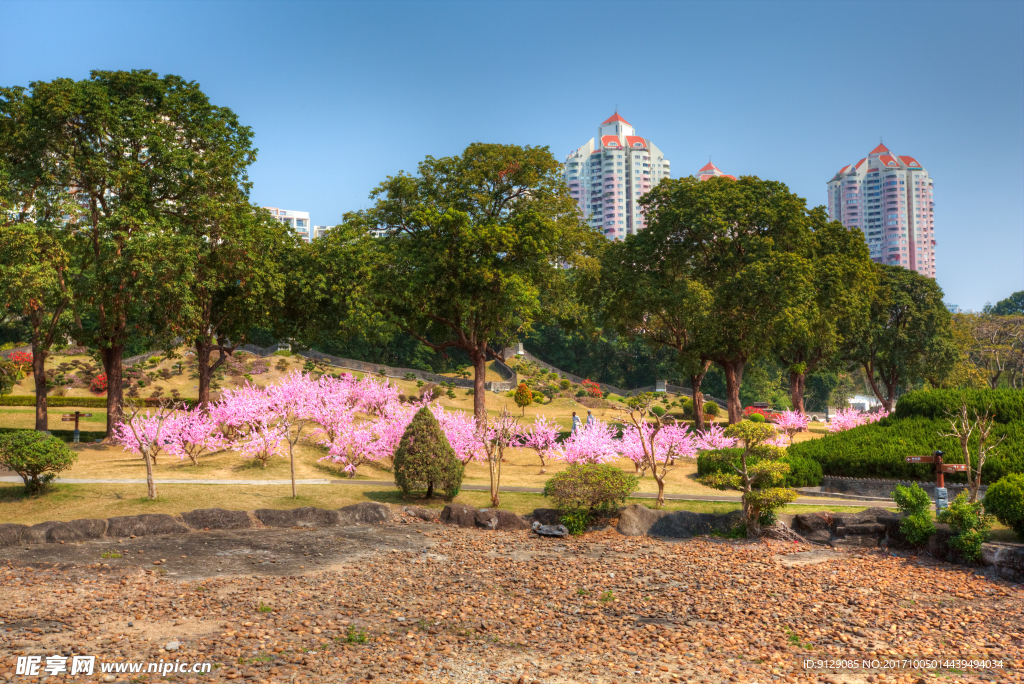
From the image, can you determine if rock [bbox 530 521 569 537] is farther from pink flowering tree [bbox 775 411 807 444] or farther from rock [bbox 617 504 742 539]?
pink flowering tree [bbox 775 411 807 444]

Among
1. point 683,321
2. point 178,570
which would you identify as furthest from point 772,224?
point 178,570

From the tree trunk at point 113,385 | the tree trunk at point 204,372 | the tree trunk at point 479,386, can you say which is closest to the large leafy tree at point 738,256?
the tree trunk at point 479,386

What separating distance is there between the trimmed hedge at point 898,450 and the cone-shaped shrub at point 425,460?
11.4 m

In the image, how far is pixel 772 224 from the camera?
1305 inches

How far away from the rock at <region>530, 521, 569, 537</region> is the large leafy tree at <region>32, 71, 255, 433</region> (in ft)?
56.4

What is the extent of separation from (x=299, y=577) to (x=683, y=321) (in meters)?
25.3

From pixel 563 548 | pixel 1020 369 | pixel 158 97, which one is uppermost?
pixel 158 97

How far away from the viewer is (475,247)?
93.5 feet

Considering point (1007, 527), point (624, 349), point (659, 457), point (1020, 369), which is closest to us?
point (1007, 527)

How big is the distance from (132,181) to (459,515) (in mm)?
19138

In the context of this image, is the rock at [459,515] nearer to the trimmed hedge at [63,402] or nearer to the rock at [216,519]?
the rock at [216,519]

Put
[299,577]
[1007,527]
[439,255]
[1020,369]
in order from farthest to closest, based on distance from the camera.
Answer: [1020,369]
[439,255]
[1007,527]
[299,577]

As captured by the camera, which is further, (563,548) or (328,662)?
(563,548)

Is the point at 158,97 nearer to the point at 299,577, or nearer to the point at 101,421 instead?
the point at 101,421
